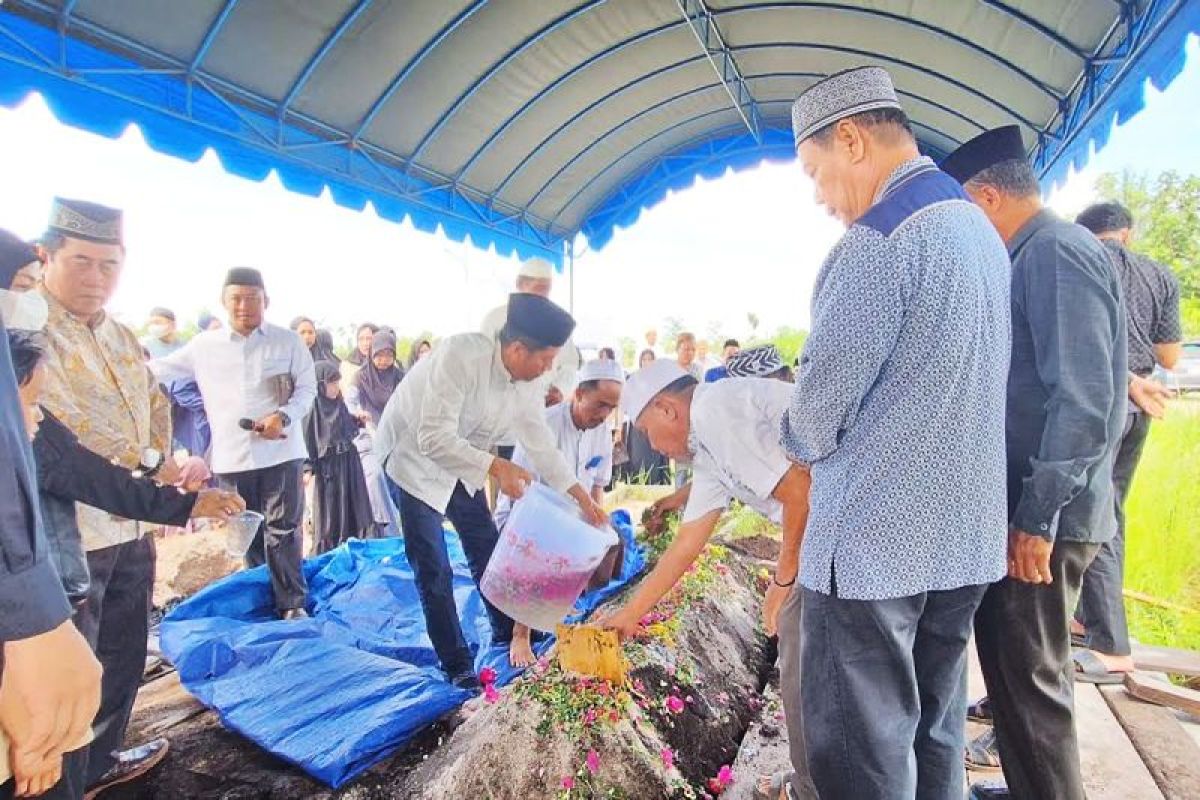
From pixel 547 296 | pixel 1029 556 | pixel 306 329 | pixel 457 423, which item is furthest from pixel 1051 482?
pixel 306 329

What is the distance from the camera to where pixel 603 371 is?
384cm

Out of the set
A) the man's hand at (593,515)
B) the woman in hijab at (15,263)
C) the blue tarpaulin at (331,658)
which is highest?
the woman in hijab at (15,263)

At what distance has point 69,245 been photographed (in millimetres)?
2248

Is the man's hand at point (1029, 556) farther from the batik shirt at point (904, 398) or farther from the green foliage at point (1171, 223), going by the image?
the green foliage at point (1171, 223)

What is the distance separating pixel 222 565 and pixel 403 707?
13.7 feet

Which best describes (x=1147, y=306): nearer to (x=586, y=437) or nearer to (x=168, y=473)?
(x=586, y=437)

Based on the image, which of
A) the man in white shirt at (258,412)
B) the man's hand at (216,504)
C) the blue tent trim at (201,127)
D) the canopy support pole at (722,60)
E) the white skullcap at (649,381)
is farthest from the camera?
the canopy support pole at (722,60)

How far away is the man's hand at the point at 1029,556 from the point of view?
5.50 ft

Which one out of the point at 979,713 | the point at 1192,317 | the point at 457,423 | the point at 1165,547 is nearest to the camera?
the point at 979,713

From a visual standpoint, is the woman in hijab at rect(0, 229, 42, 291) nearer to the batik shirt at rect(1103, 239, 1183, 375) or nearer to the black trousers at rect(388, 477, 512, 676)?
the black trousers at rect(388, 477, 512, 676)

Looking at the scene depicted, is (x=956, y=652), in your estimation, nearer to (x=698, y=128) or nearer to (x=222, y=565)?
(x=222, y=565)

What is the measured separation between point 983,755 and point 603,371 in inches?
97.4

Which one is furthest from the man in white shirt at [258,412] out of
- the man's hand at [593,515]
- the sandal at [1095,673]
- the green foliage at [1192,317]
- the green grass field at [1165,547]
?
the green foliage at [1192,317]

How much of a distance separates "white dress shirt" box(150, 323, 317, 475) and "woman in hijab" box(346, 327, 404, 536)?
175cm
